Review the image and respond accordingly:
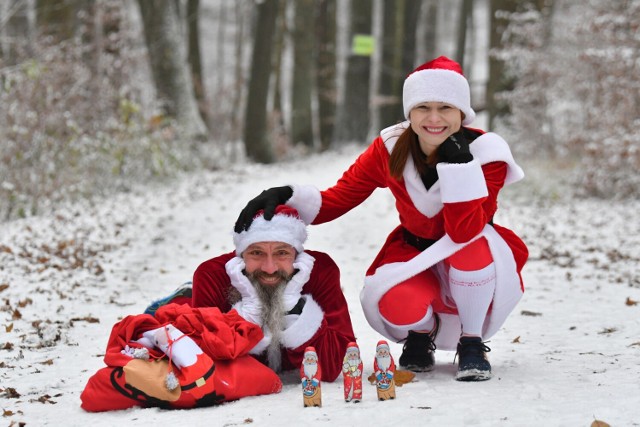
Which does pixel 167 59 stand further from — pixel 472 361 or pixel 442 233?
pixel 472 361

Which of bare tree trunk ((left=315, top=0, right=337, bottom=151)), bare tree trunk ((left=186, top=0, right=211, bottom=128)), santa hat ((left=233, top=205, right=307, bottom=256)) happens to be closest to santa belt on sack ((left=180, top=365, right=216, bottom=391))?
santa hat ((left=233, top=205, right=307, bottom=256))

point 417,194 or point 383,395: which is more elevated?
point 417,194

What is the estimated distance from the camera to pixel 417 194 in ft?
11.6

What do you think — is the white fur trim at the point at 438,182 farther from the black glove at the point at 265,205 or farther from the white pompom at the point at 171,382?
the white pompom at the point at 171,382

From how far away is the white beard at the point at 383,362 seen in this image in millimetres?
3008

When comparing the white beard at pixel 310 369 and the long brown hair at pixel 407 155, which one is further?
the long brown hair at pixel 407 155

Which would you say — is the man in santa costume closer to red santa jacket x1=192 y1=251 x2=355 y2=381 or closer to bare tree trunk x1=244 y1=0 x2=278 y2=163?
red santa jacket x1=192 y1=251 x2=355 y2=381

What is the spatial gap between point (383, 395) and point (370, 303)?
0.67 metres

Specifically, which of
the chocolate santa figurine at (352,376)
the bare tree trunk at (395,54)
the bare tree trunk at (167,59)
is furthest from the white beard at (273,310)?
the bare tree trunk at (395,54)

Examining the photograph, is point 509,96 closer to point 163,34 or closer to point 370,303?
point 163,34

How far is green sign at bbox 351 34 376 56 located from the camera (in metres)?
18.7

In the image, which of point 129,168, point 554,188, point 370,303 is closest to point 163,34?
point 129,168

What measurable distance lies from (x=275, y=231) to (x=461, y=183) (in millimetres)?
843

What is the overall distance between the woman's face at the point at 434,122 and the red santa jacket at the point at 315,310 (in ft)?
2.48
